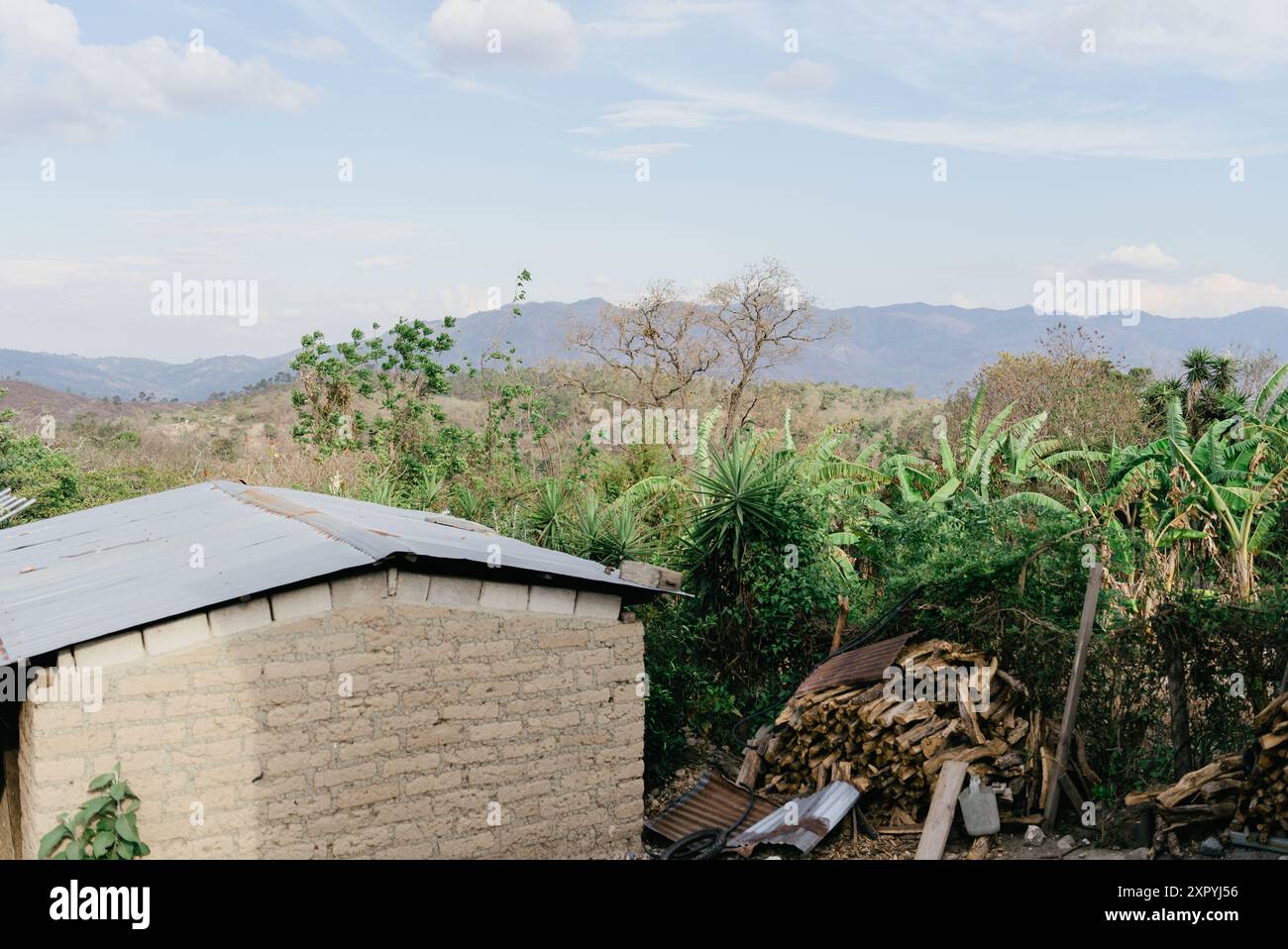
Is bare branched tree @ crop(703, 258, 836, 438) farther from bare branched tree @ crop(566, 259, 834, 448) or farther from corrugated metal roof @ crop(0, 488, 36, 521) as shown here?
corrugated metal roof @ crop(0, 488, 36, 521)

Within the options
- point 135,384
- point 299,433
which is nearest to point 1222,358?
point 299,433

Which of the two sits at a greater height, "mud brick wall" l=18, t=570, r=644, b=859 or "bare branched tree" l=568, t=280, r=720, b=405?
"bare branched tree" l=568, t=280, r=720, b=405

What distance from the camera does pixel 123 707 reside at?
6.73 meters

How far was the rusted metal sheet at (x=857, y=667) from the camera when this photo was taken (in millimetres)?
9555

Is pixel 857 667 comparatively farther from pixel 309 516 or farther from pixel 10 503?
pixel 10 503

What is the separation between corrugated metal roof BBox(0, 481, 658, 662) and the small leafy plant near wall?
970 millimetres

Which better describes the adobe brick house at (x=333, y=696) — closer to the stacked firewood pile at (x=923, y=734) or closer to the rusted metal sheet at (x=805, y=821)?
the rusted metal sheet at (x=805, y=821)

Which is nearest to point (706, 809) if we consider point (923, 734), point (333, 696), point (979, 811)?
point (923, 734)

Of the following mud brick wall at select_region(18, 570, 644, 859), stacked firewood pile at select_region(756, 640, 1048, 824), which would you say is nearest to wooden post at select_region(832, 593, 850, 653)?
stacked firewood pile at select_region(756, 640, 1048, 824)

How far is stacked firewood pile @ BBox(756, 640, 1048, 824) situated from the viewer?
8.86 metres

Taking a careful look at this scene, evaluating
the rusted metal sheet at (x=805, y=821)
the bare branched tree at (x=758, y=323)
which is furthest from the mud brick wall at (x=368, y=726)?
the bare branched tree at (x=758, y=323)

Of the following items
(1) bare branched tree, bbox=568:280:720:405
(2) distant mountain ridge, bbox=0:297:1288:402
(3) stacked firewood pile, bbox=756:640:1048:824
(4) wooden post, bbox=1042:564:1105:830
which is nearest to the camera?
(4) wooden post, bbox=1042:564:1105:830
